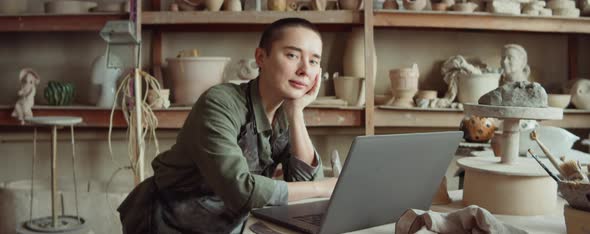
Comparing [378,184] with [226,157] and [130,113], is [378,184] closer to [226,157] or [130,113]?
[226,157]

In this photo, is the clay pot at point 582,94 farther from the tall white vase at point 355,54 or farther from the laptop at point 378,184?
the laptop at point 378,184

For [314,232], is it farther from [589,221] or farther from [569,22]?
[569,22]

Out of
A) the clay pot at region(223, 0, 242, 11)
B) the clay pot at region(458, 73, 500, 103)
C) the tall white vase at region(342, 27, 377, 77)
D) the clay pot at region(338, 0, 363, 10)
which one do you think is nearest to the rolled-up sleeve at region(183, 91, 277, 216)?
the clay pot at region(223, 0, 242, 11)

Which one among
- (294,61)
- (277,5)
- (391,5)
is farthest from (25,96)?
(294,61)

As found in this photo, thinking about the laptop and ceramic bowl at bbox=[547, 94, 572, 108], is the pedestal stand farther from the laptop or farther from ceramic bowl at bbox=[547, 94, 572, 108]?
ceramic bowl at bbox=[547, 94, 572, 108]

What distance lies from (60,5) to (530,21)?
2545 mm

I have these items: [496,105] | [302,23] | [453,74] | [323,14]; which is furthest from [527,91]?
[453,74]

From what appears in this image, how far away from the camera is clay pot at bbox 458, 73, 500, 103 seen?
124 inches

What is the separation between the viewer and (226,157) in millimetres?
1246

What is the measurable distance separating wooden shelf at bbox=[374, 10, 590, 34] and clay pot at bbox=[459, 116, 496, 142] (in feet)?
2.39

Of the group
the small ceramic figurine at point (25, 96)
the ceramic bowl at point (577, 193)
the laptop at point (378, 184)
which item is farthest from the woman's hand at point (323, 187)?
the small ceramic figurine at point (25, 96)

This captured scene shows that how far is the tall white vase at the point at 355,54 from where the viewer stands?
3.30 m

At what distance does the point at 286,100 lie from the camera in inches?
60.2

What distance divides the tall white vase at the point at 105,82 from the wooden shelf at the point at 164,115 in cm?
8
